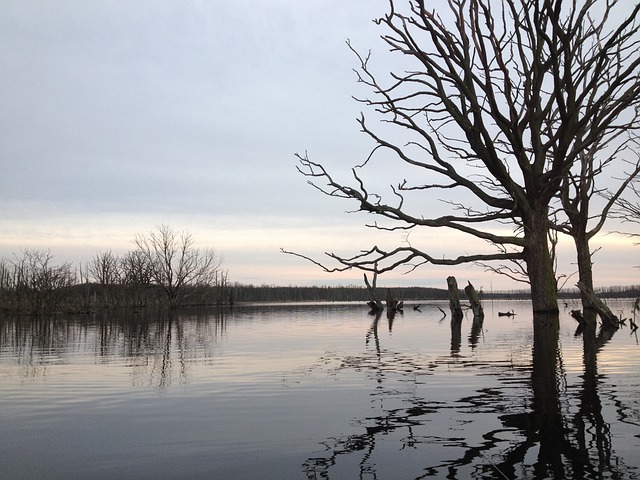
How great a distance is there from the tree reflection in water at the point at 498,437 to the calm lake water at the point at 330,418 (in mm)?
17

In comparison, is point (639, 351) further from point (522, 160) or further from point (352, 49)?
point (352, 49)

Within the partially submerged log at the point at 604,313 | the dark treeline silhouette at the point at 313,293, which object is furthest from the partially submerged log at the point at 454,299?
the dark treeline silhouette at the point at 313,293

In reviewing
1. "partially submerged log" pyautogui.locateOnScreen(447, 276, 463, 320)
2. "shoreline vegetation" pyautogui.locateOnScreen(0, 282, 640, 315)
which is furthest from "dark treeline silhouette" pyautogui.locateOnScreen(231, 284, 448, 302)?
"partially submerged log" pyautogui.locateOnScreen(447, 276, 463, 320)

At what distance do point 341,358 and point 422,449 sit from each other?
19.9ft

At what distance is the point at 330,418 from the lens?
15.9 feet

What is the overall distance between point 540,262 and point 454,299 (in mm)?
17073

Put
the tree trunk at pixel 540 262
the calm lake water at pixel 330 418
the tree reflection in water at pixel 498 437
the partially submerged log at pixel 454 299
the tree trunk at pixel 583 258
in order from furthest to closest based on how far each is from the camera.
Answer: the partially submerged log at pixel 454 299
the tree trunk at pixel 583 258
the tree trunk at pixel 540 262
the calm lake water at pixel 330 418
the tree reflection in water at pixel 498 437

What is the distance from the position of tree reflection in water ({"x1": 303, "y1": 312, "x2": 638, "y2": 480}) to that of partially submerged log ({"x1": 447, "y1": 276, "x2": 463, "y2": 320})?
22.1 metres

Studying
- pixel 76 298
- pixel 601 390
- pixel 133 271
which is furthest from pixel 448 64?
pixel 133 271

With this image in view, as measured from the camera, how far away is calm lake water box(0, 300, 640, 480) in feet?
11.4

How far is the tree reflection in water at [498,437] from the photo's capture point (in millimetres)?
3309

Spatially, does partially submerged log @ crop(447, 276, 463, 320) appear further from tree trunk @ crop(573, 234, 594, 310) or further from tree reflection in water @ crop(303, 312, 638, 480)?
tree reflection in water @ crop(303, 312, 638, 480)

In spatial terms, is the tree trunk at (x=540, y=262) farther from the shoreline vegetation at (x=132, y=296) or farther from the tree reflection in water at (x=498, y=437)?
the shoreline vegetation at (x=132, y=296)

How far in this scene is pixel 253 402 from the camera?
5.77 m
